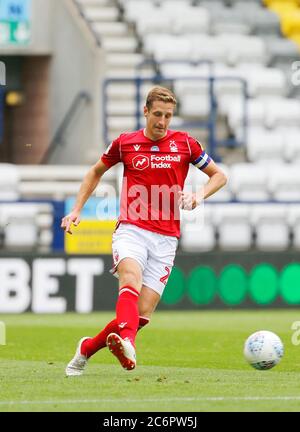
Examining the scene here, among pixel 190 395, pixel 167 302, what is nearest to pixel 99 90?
pixel 167 302

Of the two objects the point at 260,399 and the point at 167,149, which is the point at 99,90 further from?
the point at 260,399

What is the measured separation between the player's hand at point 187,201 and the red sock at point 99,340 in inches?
34.4

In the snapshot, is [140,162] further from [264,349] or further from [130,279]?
[264,349]

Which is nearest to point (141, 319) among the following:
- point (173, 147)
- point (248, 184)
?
point (173, 147)

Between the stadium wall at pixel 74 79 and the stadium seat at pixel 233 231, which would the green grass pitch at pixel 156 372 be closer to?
the stadium seat at pixel 233 231

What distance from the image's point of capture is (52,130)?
67.8 ft

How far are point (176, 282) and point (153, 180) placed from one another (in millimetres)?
7049

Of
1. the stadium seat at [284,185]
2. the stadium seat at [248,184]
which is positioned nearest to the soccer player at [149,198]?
the stadium seat at [248,184]

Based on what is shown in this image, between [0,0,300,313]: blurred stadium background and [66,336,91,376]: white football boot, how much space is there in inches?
255

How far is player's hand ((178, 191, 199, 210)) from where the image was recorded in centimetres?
847

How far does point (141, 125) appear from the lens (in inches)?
754

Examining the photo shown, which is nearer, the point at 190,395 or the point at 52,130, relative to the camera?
the point at 190,395

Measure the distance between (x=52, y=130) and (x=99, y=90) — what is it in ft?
4.30
